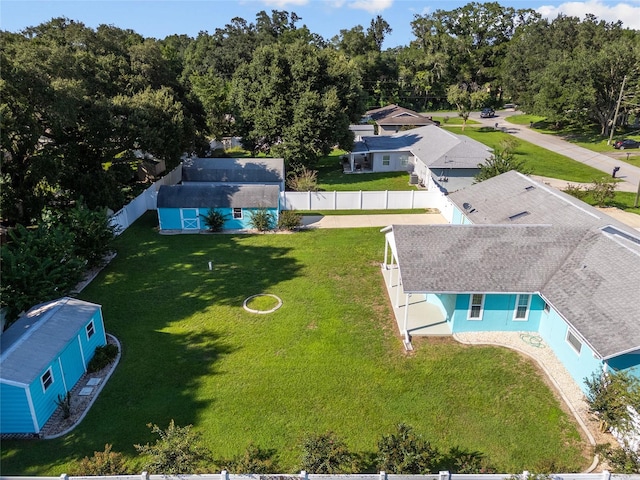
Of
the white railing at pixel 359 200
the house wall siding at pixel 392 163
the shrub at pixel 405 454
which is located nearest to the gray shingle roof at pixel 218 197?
the white railing at pixel 359 200

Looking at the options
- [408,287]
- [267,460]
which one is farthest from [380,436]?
[408,287]

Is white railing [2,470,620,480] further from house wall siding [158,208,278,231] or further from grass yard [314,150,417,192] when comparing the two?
grass yard [314,150,417,192]

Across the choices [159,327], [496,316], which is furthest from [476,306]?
[159,327]

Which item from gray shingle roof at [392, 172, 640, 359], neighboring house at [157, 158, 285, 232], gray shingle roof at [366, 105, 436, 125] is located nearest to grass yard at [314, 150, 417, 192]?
neighboring house at [157, 158, 285, 232]

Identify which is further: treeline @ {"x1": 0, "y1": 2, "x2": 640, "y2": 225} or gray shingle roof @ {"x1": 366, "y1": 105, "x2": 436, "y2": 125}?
gray shingle roof @ {"x1": 366, "y1": 105, "x2": 436, "y2": 125}

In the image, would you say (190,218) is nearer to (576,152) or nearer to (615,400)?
(615,400)

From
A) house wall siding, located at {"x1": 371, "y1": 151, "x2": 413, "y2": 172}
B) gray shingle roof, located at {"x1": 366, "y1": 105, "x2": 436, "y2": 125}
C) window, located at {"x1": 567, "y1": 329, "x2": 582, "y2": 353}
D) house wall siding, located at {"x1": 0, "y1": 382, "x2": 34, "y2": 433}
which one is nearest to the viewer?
house wall siding, located at {"x1": 0, "y1": 382, "x2": 34, "y2": 433}

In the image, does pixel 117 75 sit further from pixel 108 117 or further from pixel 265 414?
pixel 265 414
